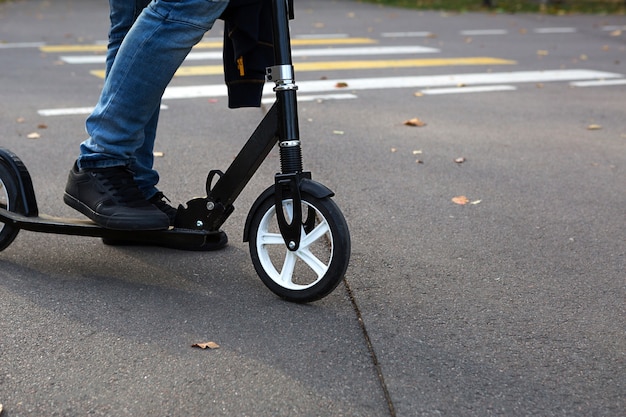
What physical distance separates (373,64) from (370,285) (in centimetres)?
657

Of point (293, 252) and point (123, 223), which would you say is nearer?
point (293, 252)

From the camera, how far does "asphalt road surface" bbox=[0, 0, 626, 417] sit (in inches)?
99.3

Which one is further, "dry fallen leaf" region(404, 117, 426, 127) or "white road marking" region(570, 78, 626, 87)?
"white road marking" region(570, 78, 626, 87)

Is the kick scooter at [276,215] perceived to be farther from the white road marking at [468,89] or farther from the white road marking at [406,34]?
the white road marking at [406,34]

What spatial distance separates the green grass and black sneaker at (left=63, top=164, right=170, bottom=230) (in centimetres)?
1405

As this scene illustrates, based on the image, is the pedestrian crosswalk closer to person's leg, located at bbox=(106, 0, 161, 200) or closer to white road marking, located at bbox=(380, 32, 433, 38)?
white road marking, located at bbox=(380, 32, 433, 38)

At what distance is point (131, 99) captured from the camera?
313 centimetres

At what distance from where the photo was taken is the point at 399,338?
287cm

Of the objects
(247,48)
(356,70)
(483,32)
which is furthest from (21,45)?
(247,48)

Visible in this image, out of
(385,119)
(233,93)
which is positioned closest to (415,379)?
(233,93)

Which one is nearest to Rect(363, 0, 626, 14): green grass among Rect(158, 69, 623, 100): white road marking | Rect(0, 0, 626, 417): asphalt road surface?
Rect(158, 69, 623, 100): white road marking

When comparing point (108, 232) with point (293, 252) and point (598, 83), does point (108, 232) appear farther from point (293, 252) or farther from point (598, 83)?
point (598, 83)

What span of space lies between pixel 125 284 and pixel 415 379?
1.22 m

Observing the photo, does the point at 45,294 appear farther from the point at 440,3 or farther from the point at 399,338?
the point at 440,3
